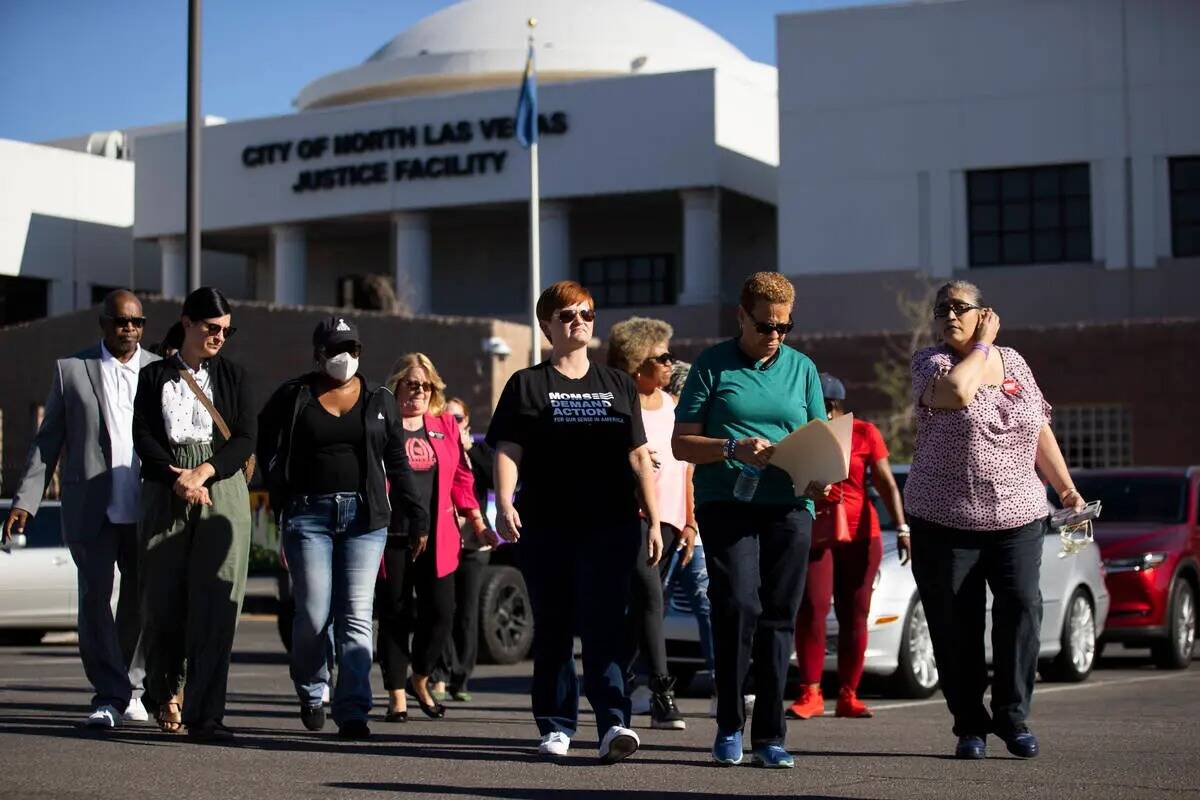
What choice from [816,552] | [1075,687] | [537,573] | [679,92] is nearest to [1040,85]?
[679,92]

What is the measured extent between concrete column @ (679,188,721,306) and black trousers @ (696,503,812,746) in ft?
115

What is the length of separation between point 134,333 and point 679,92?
3405 cm

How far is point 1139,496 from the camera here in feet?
55.1

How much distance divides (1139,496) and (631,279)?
31.4m

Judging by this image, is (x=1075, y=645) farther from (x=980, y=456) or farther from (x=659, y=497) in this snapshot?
(x=980, y=456)

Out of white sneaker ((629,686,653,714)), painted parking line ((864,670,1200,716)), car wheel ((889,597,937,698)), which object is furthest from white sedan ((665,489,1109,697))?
white sneaker ((629,686,653,714))

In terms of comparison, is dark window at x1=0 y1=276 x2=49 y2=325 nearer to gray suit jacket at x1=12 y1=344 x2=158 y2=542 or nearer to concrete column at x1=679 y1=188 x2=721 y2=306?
concrete column at x1=679 y1=188 x2=721 y2=306

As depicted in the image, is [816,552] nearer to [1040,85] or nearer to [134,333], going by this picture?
[134,333]

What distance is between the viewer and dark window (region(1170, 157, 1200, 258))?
37.7 metres

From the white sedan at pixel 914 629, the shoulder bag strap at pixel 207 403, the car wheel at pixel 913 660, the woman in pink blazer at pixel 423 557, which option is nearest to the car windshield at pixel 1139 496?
the white sedan at pixel 914 629

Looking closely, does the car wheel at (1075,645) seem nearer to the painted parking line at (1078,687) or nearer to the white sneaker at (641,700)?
the painted parking line at (1078,687)

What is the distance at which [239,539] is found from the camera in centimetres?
907

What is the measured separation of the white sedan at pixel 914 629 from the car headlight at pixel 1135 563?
141 centimetres

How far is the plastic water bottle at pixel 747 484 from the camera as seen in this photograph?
25.8ft
